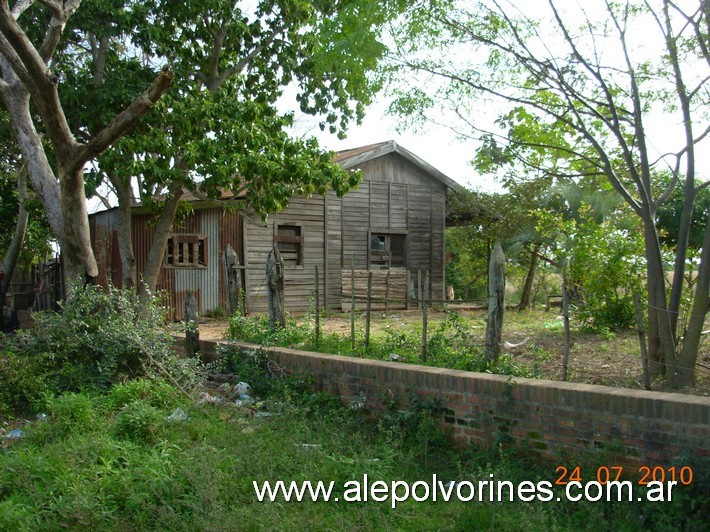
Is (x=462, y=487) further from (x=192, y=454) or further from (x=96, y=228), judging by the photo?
(x=96, y=228)

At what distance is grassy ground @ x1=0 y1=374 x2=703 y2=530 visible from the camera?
4.51m

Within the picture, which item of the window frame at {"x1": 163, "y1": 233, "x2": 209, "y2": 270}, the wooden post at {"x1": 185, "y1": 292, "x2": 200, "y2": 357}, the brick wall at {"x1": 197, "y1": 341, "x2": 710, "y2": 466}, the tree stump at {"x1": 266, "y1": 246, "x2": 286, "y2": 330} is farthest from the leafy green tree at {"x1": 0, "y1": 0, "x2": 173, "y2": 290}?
the window frame at {"x1": 163, "y1": 233, "x2": 209, "y2": 270}

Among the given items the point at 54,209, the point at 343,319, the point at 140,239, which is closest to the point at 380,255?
the point at 343,319

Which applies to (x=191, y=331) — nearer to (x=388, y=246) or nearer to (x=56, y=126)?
(x=56, y=126)

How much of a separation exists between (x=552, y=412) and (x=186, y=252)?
12198 mm

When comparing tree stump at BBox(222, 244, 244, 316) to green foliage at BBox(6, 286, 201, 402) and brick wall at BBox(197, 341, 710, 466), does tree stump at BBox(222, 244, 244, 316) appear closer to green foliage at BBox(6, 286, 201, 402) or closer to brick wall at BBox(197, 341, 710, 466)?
green foliage at BBox(6, 286, 201, 402)

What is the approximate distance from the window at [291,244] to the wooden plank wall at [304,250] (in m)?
0.12

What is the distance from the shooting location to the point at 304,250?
58.7ft

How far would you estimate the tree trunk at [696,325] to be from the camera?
6.39 m

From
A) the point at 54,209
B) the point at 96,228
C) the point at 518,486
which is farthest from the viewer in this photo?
the point at 96,228

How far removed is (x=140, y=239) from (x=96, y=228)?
167cm

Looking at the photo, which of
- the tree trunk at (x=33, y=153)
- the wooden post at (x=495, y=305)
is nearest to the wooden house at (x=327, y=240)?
the tree trunk at (x=33, y=153)

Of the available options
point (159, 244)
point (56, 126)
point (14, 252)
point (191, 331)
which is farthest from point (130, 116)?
point (14, 252)

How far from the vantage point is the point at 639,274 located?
10039 mm
